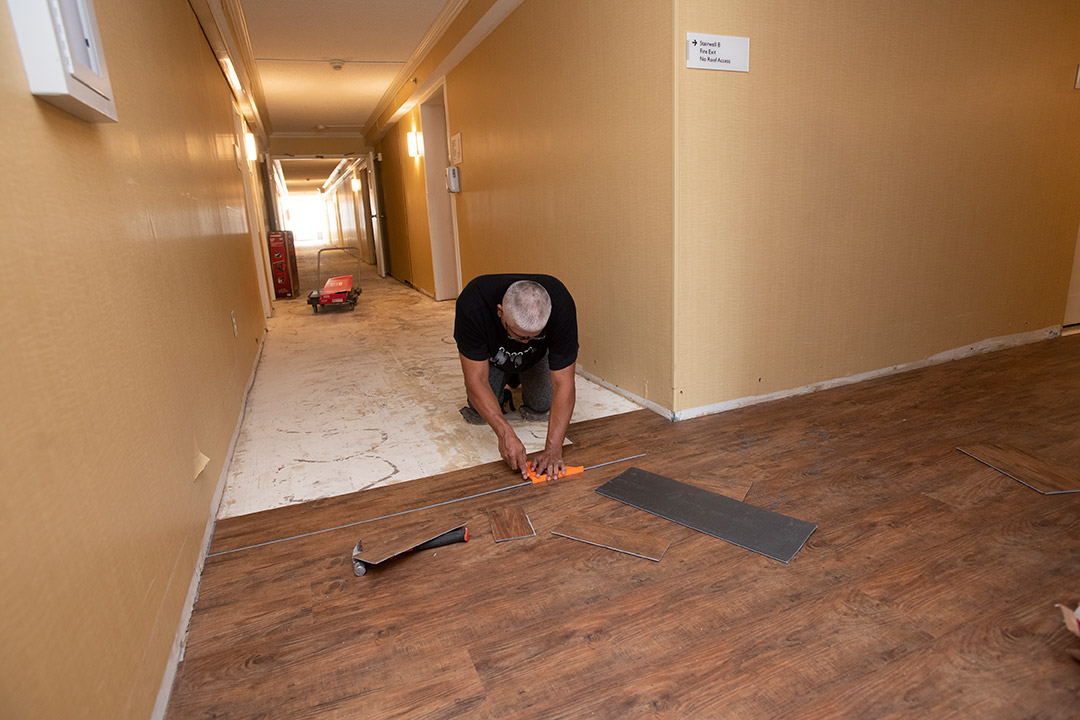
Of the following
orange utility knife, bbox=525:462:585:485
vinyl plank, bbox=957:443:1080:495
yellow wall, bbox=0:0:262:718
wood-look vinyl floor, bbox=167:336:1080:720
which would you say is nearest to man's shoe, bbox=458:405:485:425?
wood-look vinyl floor, bbox=167:336:1080:720

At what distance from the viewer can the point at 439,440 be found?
2932 millimetres

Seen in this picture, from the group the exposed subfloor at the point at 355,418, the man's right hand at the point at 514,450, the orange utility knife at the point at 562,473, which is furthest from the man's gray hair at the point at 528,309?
the exposed subfloor at the point at 355,418

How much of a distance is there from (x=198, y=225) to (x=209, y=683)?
7.19 feet

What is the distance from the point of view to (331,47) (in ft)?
18.5

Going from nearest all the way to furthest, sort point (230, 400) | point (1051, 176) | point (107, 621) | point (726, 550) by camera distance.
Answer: point (107, 621) < point (726, 550) < point (230, 400) < point (1051, 176)

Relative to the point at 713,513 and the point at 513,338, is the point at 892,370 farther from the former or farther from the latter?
the point at 513,338

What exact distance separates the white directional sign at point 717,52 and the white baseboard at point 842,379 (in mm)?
1670

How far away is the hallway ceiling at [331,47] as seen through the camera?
4684 mm

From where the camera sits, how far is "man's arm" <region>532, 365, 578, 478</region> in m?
2.43

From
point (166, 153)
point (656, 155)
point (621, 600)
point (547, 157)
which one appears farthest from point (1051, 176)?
point (166, 153)

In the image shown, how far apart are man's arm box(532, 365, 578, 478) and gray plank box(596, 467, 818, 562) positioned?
0.70 feet

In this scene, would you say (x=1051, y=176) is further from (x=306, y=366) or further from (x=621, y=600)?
(x=306, y=366)

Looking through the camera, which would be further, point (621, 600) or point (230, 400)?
point (230, 400)

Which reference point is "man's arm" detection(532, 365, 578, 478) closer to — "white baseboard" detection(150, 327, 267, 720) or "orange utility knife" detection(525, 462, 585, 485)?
"orange utility knife" detection(525, 462, 585, 485)
